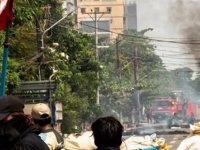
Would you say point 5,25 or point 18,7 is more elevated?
point 18,7

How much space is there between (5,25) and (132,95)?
191ft

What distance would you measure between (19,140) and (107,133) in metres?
0.51

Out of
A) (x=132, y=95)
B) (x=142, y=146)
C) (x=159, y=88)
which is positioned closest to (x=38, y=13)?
(x=142, y=146)

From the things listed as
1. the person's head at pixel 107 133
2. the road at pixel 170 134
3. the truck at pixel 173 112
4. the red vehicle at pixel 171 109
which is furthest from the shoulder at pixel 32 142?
the red vehicle at pixel 171 109

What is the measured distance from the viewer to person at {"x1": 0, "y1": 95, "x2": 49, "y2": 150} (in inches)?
157

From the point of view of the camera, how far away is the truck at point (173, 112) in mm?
54594

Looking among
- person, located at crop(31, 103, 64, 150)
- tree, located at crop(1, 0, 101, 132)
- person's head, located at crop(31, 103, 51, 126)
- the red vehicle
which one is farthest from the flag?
the red vehicle

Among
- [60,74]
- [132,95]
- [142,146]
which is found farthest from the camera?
[132,95]

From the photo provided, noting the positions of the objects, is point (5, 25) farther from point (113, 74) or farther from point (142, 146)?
point (113, 74)

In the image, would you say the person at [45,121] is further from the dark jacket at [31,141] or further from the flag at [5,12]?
the flag at [5,12]

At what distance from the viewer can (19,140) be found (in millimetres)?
4043

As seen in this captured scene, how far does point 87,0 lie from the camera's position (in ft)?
460

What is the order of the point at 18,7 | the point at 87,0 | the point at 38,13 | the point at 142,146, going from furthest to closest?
the point at 87,0
the point at 38,13
the point at 18,7
the point at 142,146

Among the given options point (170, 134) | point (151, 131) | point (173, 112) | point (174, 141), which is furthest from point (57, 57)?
point (173, 112)
